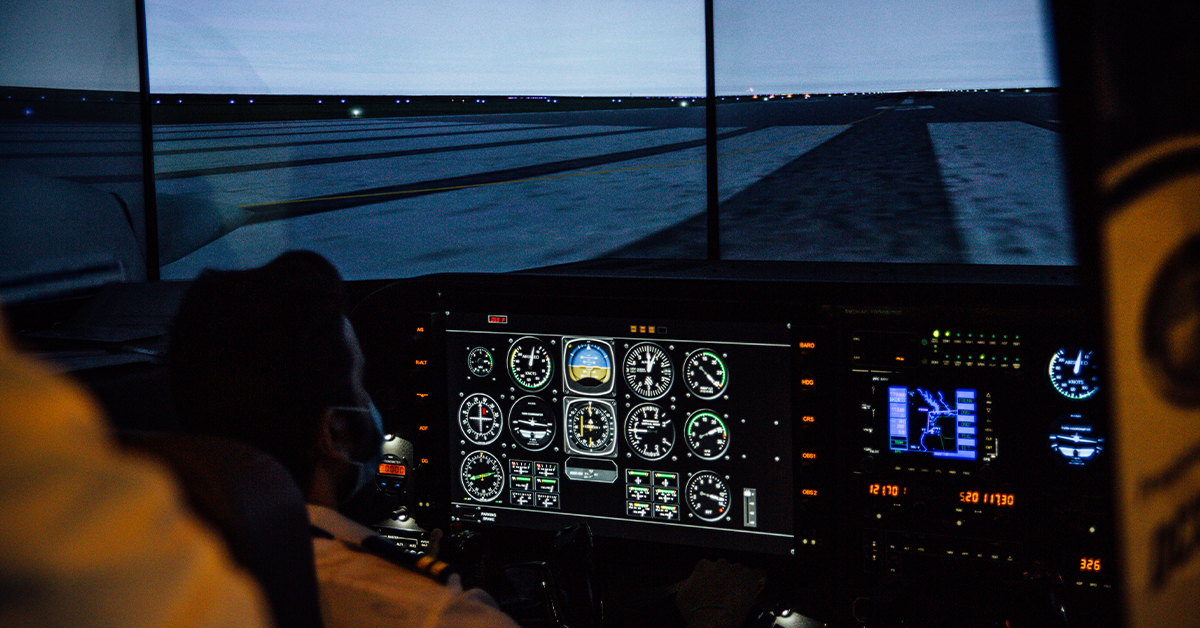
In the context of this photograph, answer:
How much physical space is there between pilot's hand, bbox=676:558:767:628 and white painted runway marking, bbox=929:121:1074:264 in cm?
427

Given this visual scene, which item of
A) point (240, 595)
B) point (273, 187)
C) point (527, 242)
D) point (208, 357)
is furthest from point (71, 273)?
point (273, 187)

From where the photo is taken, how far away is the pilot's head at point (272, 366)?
41.4 inches

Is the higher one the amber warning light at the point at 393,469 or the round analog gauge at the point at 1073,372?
the round analog gauge at the point at 1073,372

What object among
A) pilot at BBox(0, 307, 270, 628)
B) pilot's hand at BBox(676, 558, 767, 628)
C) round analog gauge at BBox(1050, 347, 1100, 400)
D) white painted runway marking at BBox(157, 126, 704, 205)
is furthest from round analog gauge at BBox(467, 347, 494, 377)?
white painted runway marking at BBox(157, 126, 704, 205)

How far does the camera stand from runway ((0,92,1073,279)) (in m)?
7.29

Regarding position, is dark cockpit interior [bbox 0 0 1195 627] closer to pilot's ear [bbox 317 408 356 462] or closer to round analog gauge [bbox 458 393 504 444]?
round analog gauge [bbox 458 393 504 444]

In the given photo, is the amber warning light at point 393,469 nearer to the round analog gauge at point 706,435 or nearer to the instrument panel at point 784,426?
the instrument panel at point 784,426

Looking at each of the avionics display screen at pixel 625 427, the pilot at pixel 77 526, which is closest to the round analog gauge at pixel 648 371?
the avionics display screen at pixel 625 427

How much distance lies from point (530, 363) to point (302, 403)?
3.05 feet

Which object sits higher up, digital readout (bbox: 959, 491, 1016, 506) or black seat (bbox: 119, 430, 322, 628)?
black seat (bbox: 119, 430, 322, 628)

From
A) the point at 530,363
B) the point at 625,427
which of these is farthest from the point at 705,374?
the point at 530,363

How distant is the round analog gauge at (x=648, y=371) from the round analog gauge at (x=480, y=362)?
0.32 metres

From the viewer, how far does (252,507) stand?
70 cm

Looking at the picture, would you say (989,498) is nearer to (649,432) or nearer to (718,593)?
(718,593)
